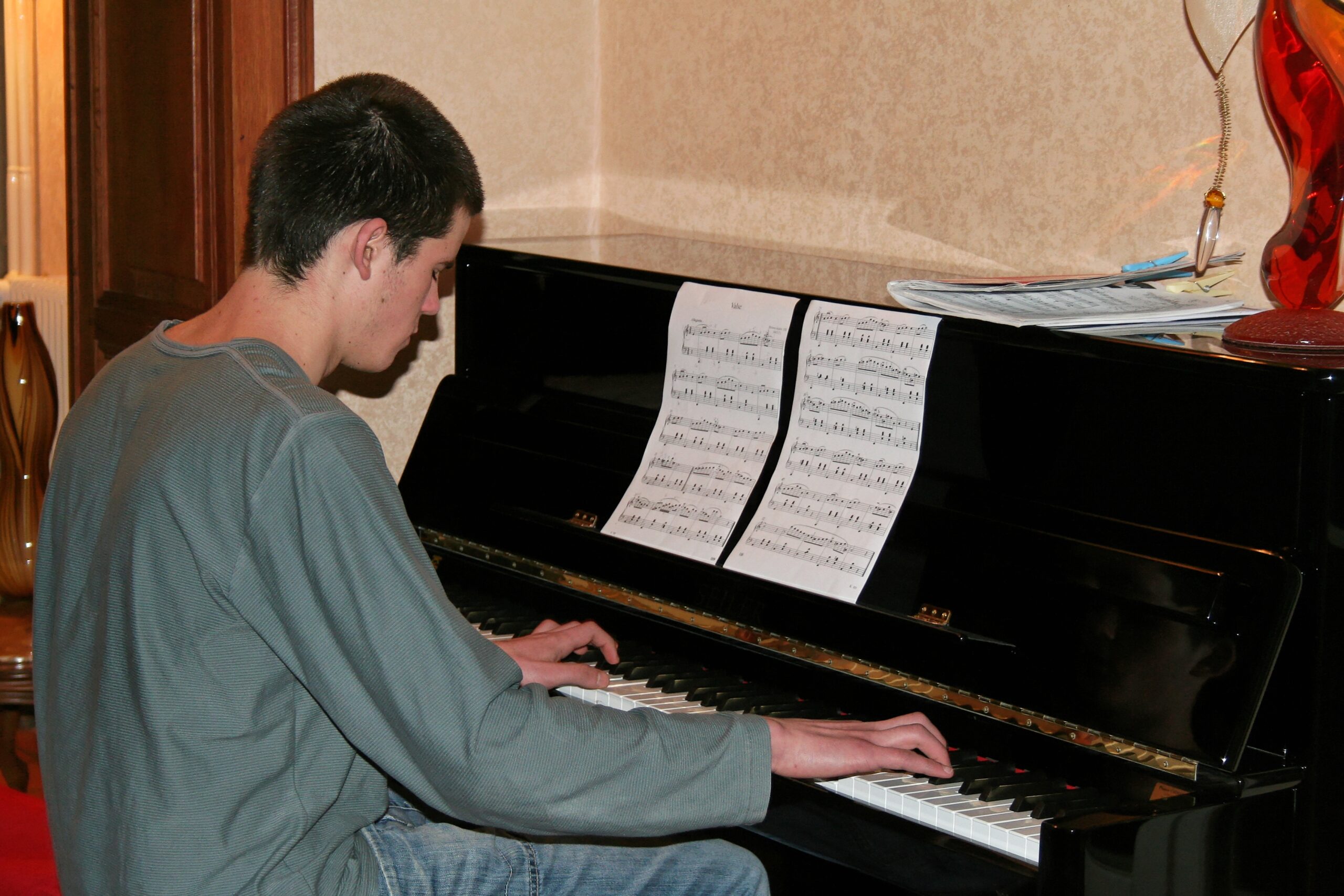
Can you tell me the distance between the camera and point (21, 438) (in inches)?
108

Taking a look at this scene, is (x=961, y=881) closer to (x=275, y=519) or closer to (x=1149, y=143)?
(x=275, y=519)

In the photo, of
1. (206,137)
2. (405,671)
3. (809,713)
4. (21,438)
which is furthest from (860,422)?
(21,438)

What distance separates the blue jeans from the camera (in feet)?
4.62

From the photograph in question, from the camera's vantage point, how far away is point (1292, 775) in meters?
1.39

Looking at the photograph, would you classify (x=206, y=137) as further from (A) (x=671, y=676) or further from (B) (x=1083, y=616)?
(B) (x=1083, y=616)

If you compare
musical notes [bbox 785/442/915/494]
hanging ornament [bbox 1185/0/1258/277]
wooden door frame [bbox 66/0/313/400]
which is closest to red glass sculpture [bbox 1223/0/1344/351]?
hanging ornament [bbox 1185/0/1258/277]

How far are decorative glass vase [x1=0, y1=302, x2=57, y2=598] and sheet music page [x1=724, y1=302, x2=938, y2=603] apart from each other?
1.69 meters

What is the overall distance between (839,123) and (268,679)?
168cm

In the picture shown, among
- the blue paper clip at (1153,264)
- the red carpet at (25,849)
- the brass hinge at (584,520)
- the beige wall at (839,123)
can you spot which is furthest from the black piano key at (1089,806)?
the red carpet at (25,849)

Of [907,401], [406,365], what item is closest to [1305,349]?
[907,401]

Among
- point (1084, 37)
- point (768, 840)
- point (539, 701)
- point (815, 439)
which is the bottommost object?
point (768, 840)

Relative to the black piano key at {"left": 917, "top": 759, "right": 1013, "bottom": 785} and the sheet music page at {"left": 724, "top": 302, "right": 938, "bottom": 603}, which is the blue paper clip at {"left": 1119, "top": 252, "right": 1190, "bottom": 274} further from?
the black piano key at {"left": 917, "top": 759, "right": 1013, "bottom": 785}

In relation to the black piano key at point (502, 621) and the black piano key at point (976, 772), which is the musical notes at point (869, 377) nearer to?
the black piano key at point (976, 772)

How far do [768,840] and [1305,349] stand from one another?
90 centimetres
